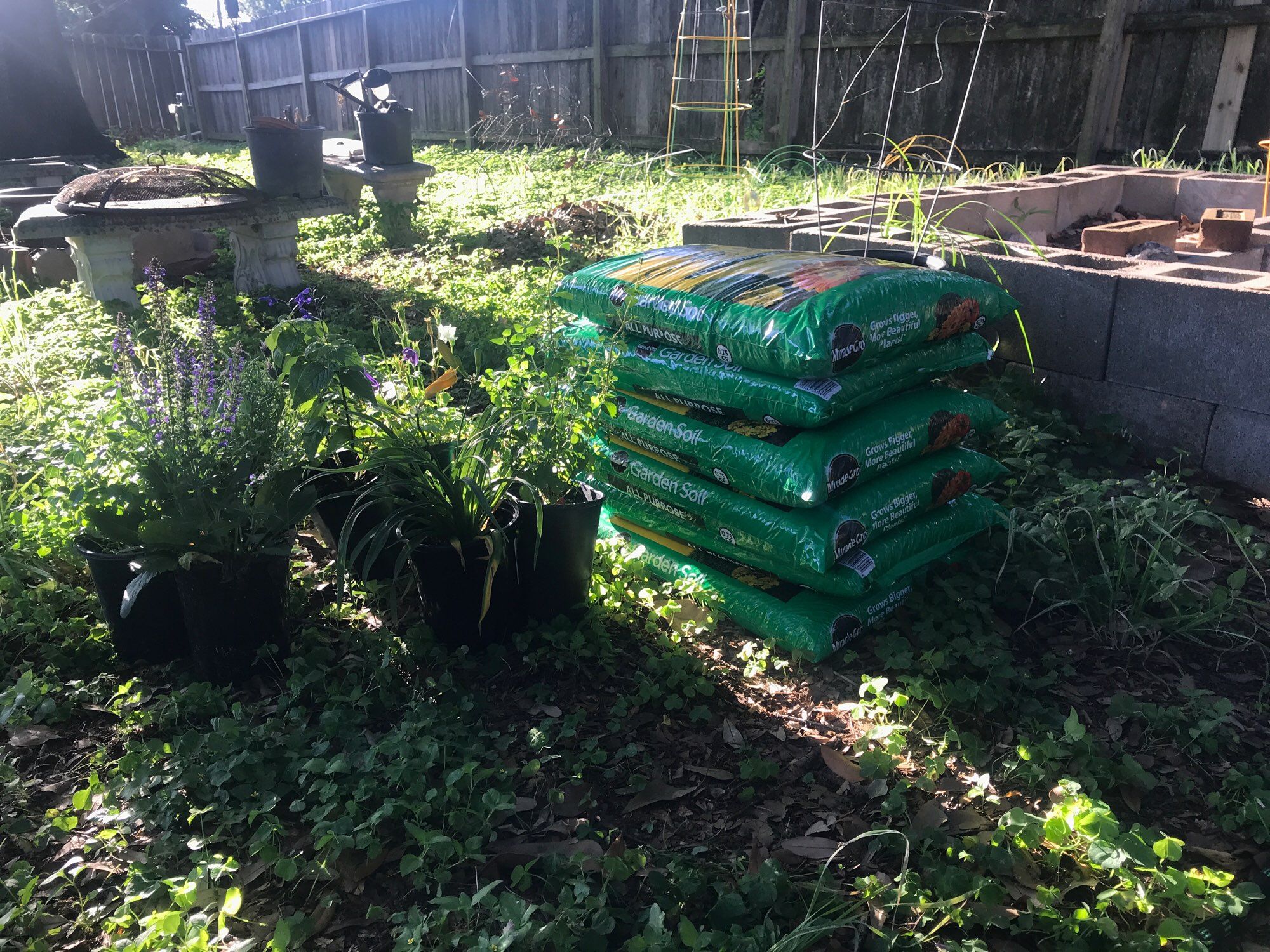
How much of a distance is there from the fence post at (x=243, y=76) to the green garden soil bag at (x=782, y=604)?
18047 millimetres

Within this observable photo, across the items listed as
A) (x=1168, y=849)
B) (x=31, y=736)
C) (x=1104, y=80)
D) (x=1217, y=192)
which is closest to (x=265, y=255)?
(x=31, y=736)

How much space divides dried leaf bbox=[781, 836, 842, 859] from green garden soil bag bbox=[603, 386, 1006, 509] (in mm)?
850

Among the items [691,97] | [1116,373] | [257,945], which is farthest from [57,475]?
[691,97]

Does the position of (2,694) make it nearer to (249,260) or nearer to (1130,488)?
(1130,488)

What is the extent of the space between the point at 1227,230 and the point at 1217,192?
59.0 inches

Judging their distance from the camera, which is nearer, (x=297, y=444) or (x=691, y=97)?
(x=297, y=444)

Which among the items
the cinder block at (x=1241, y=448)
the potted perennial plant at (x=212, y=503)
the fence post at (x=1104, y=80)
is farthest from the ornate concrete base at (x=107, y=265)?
the fence post at (x=1104, y=80)

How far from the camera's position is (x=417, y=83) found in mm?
13391

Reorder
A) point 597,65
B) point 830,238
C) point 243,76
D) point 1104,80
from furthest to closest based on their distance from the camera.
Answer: point 243,76 → point 597,65 → point 1104,80 → point 830,238

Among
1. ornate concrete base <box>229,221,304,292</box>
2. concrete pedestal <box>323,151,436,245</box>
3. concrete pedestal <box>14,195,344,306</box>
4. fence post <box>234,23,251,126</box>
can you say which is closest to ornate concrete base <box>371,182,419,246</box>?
concrete pedestal <box>323,151,436,245</box>

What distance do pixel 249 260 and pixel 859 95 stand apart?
19.0 ft

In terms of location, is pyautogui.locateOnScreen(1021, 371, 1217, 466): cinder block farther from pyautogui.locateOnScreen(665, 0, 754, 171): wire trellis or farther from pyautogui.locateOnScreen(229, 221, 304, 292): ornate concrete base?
pyautogui.locateOnScreen(665, 0, 754, 171): wire trellis

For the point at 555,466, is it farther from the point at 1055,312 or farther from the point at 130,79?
the point at 130,79

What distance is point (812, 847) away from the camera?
5.86 ft
